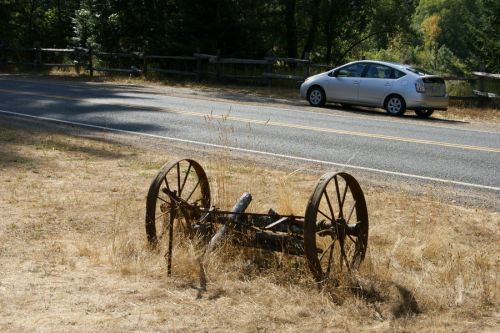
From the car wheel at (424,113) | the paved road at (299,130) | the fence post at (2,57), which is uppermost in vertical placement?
the fence post at (2,57)

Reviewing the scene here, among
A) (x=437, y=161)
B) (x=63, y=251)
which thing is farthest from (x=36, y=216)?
(x=437, y=161)

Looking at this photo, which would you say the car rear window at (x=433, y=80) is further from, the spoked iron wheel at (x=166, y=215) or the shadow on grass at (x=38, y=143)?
the spoked iron wheel at (x=166, y=215)

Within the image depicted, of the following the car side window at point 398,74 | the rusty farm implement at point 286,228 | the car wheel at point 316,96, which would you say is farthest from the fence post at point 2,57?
the rusty farm implement at point 286,228

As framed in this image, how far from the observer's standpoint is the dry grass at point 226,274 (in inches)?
202

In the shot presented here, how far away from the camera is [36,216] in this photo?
7680 mm

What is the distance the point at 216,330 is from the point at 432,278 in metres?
2.06

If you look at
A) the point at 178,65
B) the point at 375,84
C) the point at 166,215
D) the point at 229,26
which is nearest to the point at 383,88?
the point at 375,84

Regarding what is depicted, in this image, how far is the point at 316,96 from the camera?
2238 cm

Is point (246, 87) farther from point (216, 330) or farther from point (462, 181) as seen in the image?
point (216, 330)

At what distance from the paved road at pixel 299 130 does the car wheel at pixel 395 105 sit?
271 mm

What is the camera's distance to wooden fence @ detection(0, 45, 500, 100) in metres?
29.5

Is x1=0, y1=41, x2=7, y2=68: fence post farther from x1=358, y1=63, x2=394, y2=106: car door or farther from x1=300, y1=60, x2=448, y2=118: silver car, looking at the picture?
x1=358, y1=63, x2=394, y2=106: car door

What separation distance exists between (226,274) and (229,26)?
2755 centimetres

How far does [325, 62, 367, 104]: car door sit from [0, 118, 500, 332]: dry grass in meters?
12.6
